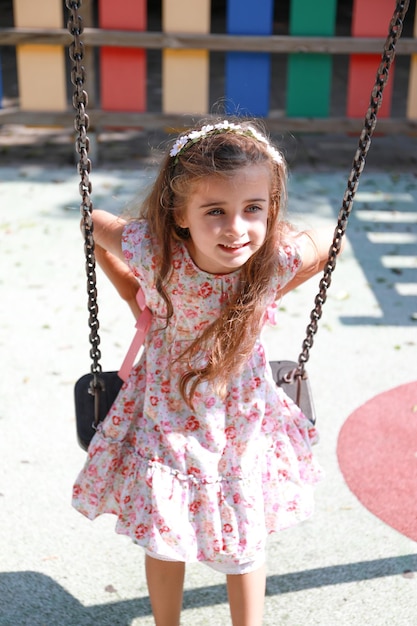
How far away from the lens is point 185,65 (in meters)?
7.00

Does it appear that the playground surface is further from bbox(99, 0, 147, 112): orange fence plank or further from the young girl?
bbox(99, 0, 147, 112): orange fence plank

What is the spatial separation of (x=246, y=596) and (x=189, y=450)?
42 cm

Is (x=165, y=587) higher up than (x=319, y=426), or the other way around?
(x=165, y=587)

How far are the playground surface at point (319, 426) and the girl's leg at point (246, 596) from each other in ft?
0.94

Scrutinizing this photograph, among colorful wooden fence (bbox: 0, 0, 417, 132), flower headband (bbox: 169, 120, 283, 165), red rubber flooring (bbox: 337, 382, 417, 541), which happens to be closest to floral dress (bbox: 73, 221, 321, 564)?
flower headband (bbox: 169, 120, 283, 165)

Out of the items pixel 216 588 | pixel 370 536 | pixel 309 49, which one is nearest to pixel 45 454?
pixel 216 588

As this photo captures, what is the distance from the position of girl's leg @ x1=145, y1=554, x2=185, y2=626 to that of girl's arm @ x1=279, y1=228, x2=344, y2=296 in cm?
76

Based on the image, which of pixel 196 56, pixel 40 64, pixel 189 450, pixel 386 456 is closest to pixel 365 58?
pixel 196 56

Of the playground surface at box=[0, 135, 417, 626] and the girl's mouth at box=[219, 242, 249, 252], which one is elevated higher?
the girl's mouth at box=[219, 242, 249, 252]

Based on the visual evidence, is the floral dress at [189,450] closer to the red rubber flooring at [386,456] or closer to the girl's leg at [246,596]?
the girl's leg at [246,596]

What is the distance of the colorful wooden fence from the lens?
269 inches

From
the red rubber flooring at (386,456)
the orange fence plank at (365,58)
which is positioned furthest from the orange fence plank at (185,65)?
the red rubber flooring at (386,456)

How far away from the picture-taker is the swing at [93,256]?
2.18m

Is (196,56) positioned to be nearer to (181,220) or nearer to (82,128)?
(82,128)
